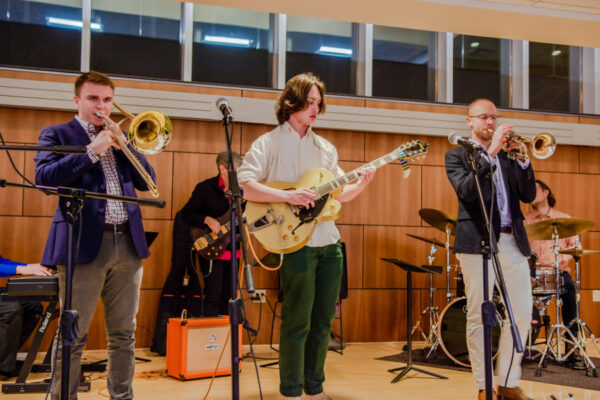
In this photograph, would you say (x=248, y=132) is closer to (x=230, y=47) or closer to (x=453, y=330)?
Answer: (x=230, y=47)

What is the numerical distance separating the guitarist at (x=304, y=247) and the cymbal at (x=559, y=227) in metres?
2.13

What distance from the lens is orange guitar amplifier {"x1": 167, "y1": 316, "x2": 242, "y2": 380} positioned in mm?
3992

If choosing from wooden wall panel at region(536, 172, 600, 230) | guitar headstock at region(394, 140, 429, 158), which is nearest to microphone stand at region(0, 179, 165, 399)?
guitar headstock at region(394, 140, 429, 158)

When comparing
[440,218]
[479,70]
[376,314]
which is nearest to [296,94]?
[440,218]

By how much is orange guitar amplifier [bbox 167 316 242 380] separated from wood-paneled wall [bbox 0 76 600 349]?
1.31 meters

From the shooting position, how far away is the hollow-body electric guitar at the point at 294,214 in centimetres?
288

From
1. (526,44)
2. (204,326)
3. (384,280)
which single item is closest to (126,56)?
(204,326)

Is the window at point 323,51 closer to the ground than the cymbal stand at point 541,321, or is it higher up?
higher up

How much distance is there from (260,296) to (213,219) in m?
1.24

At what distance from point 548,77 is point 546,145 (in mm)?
3979

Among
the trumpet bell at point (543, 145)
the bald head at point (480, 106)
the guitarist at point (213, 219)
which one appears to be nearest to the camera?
the bald head at point (480, 106)

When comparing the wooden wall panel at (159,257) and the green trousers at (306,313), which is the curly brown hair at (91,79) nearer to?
the green trousers at (306,313)

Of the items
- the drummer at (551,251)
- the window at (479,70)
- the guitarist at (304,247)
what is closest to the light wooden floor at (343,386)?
the guitarist at (304,247)

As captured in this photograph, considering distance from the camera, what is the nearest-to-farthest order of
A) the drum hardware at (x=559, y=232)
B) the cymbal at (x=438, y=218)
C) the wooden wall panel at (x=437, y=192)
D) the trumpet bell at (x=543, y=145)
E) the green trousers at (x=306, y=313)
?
1. the green trousers at (x=306, y=313)
2. the trumpet bell at (x=543, y=145)
3. the drum hardware at (x=559, y=232)
4. the cymbal at (x=438, y=218)
5. the wooden wall panel at (x=437, y=192)
